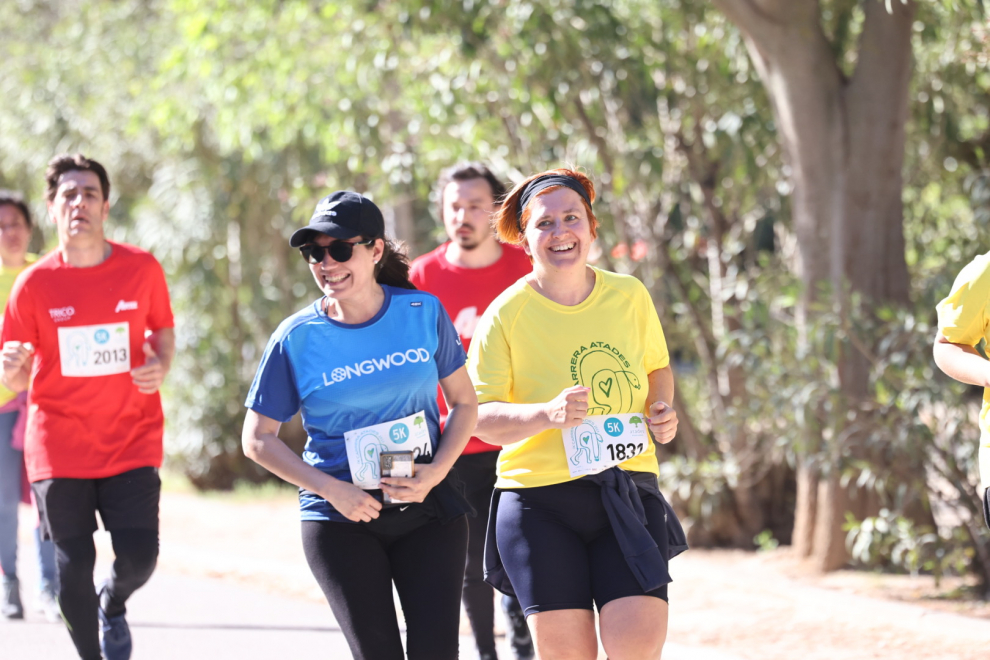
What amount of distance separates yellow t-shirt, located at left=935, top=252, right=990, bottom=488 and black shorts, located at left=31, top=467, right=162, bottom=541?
10.3ft

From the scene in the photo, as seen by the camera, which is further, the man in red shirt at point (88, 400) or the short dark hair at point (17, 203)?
the short dark hair at point (17, 203)

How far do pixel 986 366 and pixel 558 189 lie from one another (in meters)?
1.42

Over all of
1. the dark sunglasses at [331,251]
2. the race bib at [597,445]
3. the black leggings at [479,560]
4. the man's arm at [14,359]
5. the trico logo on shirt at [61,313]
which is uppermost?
the dark sunglasses at [331,251]

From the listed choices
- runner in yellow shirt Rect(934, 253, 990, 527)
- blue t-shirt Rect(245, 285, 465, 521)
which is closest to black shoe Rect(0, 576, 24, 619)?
blue t-shirt Rect(245, 285, 465, 521)

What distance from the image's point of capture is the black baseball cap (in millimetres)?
3484

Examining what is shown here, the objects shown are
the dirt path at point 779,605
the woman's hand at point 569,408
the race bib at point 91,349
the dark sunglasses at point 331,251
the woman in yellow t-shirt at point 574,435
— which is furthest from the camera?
the dirt path at point 779,605

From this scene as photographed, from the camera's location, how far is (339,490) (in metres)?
3.38

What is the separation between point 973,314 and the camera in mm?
3740

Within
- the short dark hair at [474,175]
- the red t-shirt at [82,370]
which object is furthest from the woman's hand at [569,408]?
the red t-shirt at [82,370]

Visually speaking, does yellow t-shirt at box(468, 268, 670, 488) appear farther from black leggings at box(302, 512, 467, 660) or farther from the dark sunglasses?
the dark sunglasses

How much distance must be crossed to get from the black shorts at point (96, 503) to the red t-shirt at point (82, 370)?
0.14 feet

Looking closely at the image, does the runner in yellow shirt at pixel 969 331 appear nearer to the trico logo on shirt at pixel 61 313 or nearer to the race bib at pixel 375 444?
the race bib at pixel 375 444

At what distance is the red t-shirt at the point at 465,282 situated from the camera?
16.4ft

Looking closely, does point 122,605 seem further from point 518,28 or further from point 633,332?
point 518,28
